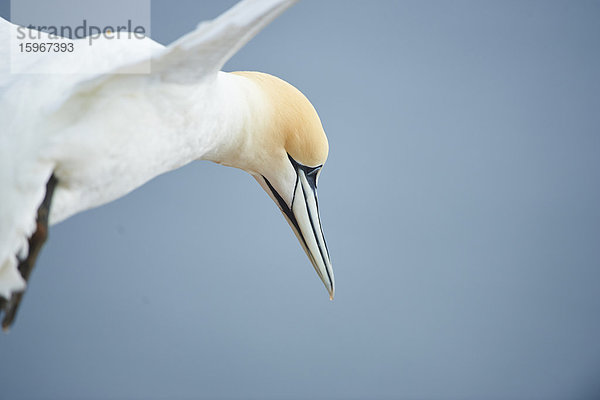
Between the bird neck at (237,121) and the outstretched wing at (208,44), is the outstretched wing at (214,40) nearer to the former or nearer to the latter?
the outstretched wing at (208,44)

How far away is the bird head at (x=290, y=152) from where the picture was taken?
1.10m

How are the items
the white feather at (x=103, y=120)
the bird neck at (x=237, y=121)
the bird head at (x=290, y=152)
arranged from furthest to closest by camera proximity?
the bird head at (x=290, y=152) < the bird neck at (x=237, y=121) < the white feather at (x=103, y=120)

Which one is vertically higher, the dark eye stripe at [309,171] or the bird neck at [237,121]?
the bird neck at [237,121]

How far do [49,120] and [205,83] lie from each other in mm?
221

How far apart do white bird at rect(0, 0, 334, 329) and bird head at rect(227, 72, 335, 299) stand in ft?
0.33

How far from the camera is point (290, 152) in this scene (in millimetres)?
1152

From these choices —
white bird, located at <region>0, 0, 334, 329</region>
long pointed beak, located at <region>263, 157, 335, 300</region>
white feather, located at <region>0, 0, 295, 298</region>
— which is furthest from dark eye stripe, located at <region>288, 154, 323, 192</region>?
white feather, located at <region>0, 0, 295, 298</region>

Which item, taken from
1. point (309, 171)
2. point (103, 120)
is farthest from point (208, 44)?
point (309, 171)

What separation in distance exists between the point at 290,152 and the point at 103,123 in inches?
17.2

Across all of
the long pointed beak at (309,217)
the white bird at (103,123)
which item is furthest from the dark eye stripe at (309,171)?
the white bird at (103,123)

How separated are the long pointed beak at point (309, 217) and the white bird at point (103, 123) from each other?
23 cm

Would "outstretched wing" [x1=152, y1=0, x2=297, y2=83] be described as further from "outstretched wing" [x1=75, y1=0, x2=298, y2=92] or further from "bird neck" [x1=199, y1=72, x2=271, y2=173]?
"bird neck" [x1=199, y1=72, x2=271, y2=173]

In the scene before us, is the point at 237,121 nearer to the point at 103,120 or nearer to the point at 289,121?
the point at 289,121

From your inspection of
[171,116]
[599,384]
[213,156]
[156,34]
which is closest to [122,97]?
[171,116]
